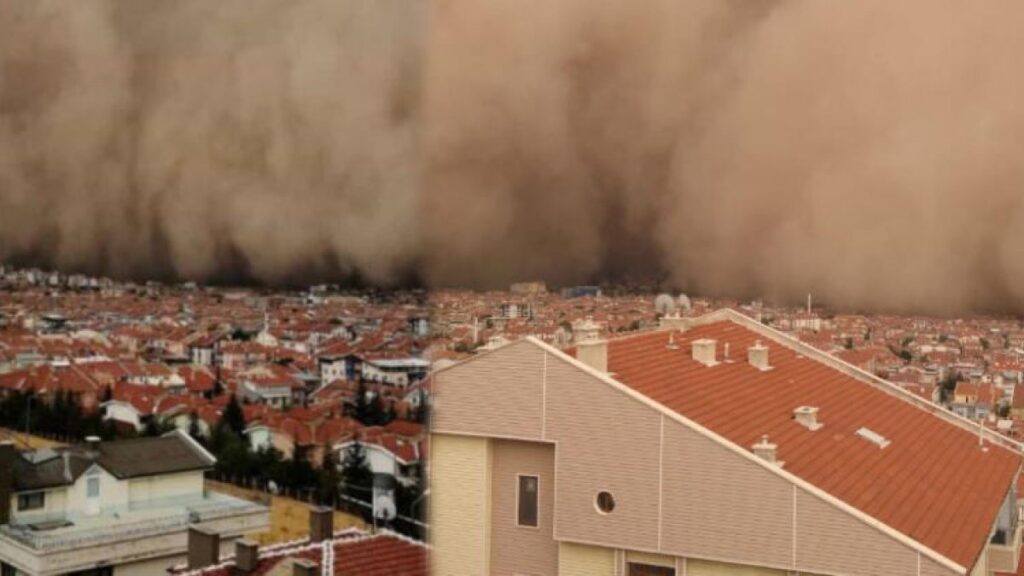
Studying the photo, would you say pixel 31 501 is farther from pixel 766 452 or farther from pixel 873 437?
pixel 873 437

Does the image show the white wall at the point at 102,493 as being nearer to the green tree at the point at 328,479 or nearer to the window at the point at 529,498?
the green tree at the point at 328,479

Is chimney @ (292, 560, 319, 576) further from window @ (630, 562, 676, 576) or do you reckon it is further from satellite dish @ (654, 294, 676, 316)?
satellite dish @ (654, 294, 676, 316)

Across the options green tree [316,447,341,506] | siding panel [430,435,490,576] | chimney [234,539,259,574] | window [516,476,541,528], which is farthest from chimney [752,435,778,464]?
chimney [234,539,259,574]

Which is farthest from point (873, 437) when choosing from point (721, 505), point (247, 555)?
point (247, 555)

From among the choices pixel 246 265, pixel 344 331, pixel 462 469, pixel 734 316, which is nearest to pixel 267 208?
pixel 246 265

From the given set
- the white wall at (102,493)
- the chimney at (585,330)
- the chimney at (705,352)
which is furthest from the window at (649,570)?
the white wall at (102,493)

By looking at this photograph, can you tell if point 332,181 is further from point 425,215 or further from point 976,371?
point 976,371
